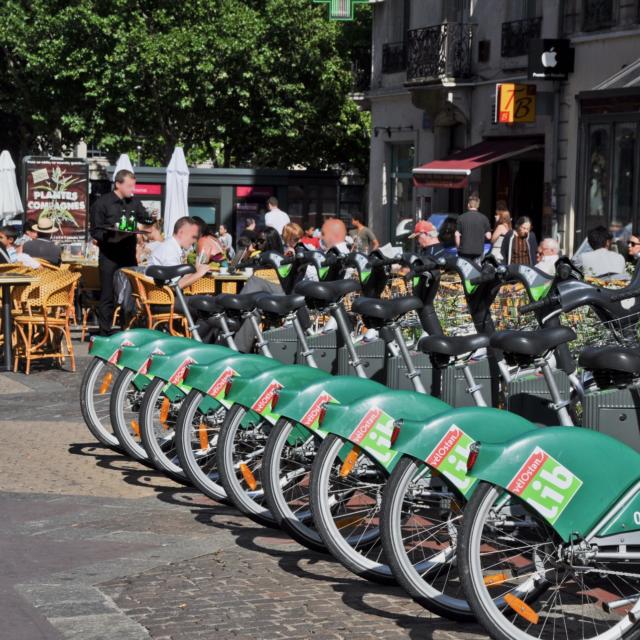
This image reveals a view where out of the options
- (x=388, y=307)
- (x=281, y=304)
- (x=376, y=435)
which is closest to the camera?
(x=376, y=435)

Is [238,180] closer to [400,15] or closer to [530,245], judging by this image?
[400,15]

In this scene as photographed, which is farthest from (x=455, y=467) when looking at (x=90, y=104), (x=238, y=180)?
(x=90, y=104)

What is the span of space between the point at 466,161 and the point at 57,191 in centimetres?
928

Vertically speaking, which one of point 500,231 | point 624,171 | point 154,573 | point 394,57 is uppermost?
point 394,57

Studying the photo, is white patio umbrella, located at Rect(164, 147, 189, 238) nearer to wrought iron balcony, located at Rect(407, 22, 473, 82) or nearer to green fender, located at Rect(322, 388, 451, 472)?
wrought iron balcony, located at Rect(407, 22, 473, 82)

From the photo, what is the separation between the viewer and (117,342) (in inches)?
353

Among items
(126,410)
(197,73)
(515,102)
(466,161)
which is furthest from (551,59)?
(126,410)

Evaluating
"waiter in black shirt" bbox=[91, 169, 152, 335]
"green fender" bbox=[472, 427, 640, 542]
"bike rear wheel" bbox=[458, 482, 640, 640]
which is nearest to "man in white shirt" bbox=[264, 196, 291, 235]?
"waiter in black shirt" bbox=[91, 169, 152, 335]

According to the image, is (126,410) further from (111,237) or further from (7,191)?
(7,191)

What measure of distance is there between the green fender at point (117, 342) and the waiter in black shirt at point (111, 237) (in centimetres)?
603

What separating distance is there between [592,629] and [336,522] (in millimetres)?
1278

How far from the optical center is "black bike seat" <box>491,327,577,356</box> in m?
5.57

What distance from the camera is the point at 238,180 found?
106 ft

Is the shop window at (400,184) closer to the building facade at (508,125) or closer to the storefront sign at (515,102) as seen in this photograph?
the building facade at (508,125)
